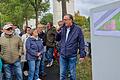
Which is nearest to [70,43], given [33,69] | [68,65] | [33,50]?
[68,65]

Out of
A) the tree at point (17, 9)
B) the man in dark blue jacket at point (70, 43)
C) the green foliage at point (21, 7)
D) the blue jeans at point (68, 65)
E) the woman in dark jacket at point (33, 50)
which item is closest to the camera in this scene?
A: the man in dark blue jacket at point (70, 43)

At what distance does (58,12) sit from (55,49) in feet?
78.1

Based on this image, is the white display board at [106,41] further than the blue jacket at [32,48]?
No

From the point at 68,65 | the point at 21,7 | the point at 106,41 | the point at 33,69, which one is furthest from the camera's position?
the point at 21,7

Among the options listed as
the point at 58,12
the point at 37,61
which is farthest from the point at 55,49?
the point at 58,12

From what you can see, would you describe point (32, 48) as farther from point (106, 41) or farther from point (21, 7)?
point (21, 7)

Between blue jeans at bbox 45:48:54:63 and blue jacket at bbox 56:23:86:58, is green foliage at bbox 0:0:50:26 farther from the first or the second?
blue jacket at bbox 56:23:86:58

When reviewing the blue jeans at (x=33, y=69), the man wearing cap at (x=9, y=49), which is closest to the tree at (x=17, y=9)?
the blue jeans at (x=33, y=69)

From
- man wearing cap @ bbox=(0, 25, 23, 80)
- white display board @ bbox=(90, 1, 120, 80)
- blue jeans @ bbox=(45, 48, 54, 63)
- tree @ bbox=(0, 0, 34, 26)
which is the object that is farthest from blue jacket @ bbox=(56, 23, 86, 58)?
tree @ bbox=(0, 0, 34, 26)

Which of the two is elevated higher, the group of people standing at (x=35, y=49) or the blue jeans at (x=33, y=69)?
the group of people standing at (x=35, y=49)

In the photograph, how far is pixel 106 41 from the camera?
17.3 ft

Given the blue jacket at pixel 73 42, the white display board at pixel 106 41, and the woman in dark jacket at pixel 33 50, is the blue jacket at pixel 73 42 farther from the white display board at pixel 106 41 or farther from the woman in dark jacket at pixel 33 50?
the white display board at pixel 106 41

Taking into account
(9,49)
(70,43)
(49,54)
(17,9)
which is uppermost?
(17,9)

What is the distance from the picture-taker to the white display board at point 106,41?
16.3ft
